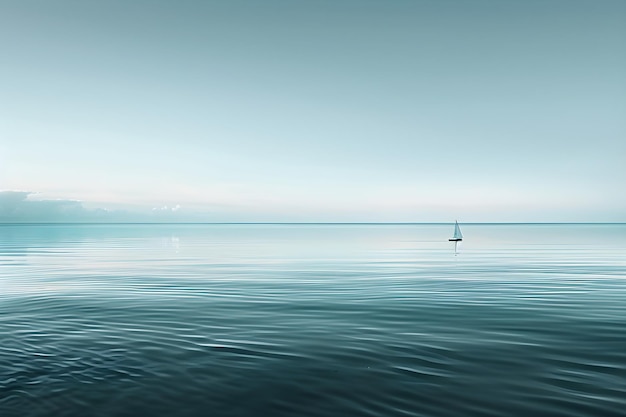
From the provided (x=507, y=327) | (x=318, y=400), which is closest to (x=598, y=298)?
(x=507, y=327)

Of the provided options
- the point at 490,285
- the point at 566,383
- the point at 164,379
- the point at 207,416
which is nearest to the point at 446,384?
the point at 566,383

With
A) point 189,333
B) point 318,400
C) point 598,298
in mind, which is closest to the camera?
point 318,400

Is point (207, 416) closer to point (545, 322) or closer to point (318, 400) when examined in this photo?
point (318, 400)

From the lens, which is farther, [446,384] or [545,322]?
[545,322]

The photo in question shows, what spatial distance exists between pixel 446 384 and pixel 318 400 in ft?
11.1

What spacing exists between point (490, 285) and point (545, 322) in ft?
46.0

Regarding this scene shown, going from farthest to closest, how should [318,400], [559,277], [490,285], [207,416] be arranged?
[559,277], [490,285], [318,400], [207,416]

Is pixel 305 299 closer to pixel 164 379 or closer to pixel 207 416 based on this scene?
pixel 164 379

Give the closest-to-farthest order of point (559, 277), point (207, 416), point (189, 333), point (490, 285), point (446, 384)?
point (207, 416) < point (446, 384) < point (189, 333) < point (490, 285) < point (559, 277)

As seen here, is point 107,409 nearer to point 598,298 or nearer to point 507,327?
point 507,327

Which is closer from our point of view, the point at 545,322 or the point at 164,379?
the point at 164,379

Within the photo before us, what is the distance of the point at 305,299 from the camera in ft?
87.7

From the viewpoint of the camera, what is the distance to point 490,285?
1316 inches

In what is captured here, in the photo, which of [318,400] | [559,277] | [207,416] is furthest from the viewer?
[559,277]
